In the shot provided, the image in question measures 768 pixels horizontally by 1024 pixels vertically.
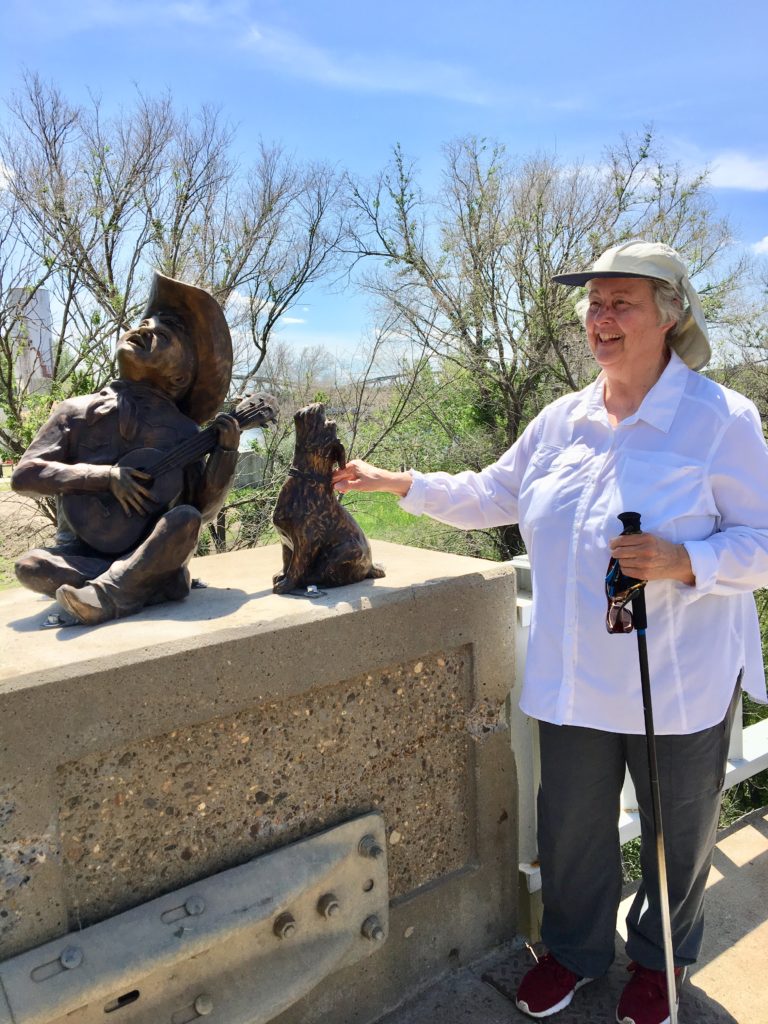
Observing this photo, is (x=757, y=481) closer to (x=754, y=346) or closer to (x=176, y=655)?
(x=176, y=655)

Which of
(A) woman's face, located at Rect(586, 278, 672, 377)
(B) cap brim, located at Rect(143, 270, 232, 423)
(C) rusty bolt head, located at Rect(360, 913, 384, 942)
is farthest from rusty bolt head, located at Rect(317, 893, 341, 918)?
(A) woman's face, located at Rect(586, 278, 672, 377)

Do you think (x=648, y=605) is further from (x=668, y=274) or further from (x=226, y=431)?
(x=226, y=431)

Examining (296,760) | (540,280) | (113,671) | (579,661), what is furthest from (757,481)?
(540,280)

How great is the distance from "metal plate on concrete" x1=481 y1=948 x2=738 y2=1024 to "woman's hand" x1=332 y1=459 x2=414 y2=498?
161 cm

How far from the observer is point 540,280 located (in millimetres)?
9758

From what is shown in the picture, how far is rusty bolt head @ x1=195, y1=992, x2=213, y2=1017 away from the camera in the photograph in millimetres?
1867

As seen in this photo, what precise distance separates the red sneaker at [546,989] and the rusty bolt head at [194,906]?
108cm

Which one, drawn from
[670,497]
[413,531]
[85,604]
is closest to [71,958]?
[85,604]

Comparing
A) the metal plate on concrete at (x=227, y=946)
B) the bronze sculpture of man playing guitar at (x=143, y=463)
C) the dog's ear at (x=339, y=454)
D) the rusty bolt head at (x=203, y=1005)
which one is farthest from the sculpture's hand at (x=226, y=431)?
the rusty bolt head at (x=203, y=1005)

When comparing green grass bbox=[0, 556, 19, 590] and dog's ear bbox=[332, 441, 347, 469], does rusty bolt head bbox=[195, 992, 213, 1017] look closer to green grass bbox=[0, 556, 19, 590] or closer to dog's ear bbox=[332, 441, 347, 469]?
dog's ear bbox=[332, 441, 347, 469]

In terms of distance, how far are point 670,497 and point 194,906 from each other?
5.19ft

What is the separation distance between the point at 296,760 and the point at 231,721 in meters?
0.26

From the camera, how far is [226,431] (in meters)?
2.30

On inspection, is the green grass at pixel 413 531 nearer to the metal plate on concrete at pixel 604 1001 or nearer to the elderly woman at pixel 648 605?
the metal plate on concrete at pixel 604 1001
